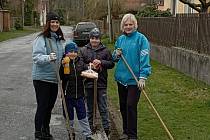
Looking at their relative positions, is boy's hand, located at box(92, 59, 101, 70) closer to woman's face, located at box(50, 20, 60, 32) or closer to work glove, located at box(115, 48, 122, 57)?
work glove, located at box(115, 48, 122, 57)

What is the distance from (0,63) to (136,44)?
43.8 ft

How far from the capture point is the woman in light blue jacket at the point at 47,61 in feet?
20.3

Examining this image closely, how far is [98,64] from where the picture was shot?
6359mm

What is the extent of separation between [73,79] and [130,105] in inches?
32.6

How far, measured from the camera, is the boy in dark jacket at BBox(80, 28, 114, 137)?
645 centimetres

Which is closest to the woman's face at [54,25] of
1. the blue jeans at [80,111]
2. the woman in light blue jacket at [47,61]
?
the woman in light blue jacket at [47,61]

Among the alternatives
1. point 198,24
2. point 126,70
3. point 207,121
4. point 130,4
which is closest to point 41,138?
point 126,70

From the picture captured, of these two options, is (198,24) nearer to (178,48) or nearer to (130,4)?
(178,48)

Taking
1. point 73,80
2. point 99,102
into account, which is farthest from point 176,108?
point 73,80

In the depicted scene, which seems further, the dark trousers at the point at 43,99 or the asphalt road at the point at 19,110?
the asphalt road at the point at 19,110

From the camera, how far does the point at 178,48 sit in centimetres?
1630

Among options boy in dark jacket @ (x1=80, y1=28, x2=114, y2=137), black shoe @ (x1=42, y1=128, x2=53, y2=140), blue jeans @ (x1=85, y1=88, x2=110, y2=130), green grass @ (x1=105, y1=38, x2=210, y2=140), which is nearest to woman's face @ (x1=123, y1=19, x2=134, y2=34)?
boy in dark jacket @ (x1=80, y1=28, x2=114, y2=137)

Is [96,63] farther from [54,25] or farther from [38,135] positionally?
[38,135]

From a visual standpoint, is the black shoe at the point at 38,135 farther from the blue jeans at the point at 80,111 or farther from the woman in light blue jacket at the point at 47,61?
the blue jeans at the point at 80,111
